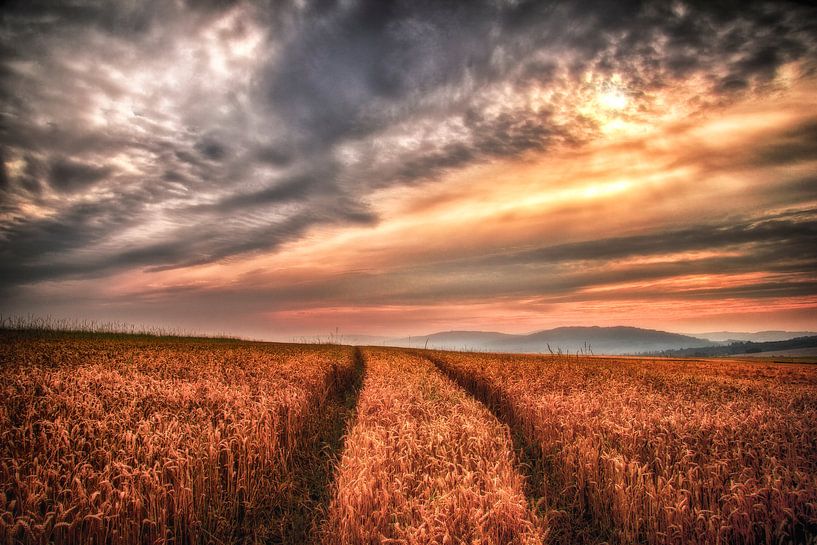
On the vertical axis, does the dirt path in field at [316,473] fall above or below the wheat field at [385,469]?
below

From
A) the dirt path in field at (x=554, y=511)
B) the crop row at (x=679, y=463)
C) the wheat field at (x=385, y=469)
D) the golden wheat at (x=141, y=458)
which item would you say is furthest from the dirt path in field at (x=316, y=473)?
the crop row at (x=679, y=463)

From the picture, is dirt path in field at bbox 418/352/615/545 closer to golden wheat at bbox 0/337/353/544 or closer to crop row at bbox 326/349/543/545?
crop row at bbox 326/349/543/545

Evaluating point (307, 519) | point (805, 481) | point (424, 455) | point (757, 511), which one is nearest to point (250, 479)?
point (307, 519)

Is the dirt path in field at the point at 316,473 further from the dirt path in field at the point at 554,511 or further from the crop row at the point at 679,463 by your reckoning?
the crop row at the point at 679,463

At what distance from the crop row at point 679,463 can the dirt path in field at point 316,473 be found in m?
4.14

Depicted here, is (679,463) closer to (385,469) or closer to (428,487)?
(428,487)

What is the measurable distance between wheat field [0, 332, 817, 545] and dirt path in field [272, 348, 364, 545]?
5 centimetres

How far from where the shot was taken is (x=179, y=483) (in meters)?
5.56

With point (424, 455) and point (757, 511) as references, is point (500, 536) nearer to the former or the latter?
point (424, 455)

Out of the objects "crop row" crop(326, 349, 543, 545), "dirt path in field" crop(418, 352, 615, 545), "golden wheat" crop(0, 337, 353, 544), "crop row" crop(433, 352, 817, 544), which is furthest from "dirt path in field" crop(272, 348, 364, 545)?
"crop row" crop(433, 352, 817, 544)

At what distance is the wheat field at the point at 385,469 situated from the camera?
4867 mm

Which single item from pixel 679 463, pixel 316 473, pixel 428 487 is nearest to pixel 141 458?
pixel 316 473

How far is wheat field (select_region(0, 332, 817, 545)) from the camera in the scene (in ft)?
16.0

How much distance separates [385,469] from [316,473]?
3065mm
